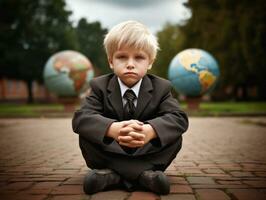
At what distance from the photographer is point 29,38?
3366cm

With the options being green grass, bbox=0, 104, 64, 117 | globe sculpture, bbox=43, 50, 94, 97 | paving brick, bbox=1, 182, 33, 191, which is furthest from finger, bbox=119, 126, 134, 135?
globe sculpture, bbox=43, 50, 94, 97

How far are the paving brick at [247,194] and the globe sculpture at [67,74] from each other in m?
14.0

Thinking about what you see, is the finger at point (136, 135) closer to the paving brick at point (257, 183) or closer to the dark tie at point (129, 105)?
the dark tie at point (129, 105)

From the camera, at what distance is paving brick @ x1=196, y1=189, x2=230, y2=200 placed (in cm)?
257

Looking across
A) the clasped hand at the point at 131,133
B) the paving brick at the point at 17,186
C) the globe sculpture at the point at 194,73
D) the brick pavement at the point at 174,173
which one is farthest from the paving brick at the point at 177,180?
the globe sculpture at the point at 194,73

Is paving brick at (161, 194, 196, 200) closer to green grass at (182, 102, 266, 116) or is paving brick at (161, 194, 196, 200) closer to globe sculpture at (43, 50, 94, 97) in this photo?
green grass at (182, 102, 266, 116)

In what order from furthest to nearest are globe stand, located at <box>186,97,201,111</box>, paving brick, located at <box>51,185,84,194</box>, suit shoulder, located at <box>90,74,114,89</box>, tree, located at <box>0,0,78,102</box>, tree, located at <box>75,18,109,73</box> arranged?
tree, located at <box>75,18,109,73</box>
tree, located at <box>0,0,78,102</box>
globe stand, located at <box>186,97,201,111</box>
suit shoulder, located at <box>90,74,114,89</box>
paving brick, located at <box>51,185,84,194</box>

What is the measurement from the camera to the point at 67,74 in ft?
53.2

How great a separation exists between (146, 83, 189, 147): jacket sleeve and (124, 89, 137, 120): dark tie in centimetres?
22

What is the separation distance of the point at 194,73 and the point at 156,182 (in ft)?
40.9

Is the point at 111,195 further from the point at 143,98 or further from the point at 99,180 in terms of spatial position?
the point at 143,98

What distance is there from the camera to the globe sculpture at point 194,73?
14758 mm

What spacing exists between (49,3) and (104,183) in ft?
113

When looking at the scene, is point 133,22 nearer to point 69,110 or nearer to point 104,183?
point 104,183
